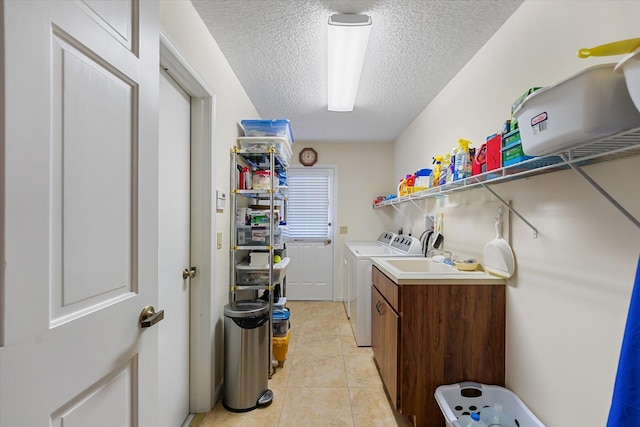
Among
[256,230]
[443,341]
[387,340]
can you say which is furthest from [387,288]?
[256,230]

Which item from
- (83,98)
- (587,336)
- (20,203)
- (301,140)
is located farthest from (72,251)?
(301,140)

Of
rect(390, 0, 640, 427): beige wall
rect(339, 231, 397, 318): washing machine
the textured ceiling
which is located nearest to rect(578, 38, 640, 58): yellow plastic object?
rect(390, 0, 640, 427): beige wall

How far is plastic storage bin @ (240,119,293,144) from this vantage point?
7.77 ft

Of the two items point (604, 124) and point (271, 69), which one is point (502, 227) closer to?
point (604, 124)

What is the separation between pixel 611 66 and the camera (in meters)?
0.76

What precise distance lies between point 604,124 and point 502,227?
0.98m

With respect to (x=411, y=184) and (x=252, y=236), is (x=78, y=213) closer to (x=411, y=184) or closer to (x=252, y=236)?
(x=252, y=236)

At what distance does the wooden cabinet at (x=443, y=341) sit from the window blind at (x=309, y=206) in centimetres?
286

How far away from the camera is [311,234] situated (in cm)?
446

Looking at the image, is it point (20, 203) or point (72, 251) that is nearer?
point (20, 203)

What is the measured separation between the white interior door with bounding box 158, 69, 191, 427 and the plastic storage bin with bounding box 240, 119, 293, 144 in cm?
64

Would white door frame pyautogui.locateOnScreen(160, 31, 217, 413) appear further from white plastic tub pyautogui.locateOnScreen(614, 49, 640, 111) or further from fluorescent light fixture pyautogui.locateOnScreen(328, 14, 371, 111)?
white plastic tub pyautogui.locateOnScreen(614, 49, 640, 111)

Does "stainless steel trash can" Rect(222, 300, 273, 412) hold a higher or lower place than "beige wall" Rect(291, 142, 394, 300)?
lower

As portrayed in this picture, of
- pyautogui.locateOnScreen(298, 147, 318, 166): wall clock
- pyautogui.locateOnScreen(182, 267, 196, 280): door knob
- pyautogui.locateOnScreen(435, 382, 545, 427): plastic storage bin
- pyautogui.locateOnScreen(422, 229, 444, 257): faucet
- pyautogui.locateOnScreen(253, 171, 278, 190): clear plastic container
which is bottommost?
pyautogui.locateOnScreen(435, 382, 545, 427): plastic storage bin
